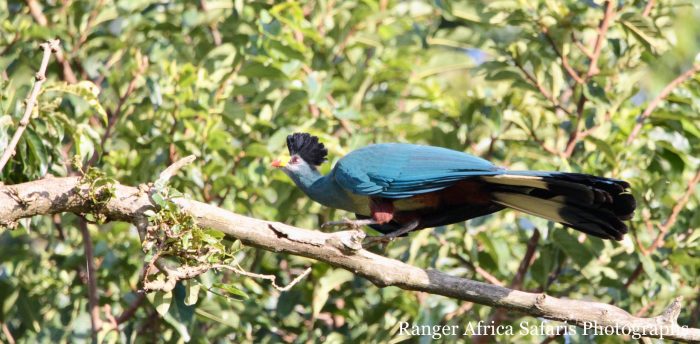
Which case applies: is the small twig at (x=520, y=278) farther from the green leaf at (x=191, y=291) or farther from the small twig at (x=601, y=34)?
the green leaf at (x=191, y=291)

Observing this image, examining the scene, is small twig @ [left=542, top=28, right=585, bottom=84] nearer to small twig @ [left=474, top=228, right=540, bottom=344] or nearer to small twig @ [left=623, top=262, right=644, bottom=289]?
small twig @ [left=474, top=228, right=540, bottom=344]

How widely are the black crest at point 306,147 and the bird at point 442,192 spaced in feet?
0.05

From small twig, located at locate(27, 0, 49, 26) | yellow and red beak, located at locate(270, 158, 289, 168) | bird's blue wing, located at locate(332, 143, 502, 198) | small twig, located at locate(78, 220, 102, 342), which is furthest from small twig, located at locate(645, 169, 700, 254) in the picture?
small twig, located at locate(27, 0, 49, 26)

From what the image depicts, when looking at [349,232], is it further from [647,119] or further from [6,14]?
[6,14]

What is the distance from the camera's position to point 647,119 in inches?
201

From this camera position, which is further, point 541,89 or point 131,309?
point 541,89

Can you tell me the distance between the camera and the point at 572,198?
4203 millimetres

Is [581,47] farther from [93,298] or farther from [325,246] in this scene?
[93,298]

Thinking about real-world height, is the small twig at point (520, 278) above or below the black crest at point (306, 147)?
below

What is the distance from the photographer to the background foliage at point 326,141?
4.92m

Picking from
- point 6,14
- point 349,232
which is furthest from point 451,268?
point 6,14

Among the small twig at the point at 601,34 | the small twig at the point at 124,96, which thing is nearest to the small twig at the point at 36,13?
the small twig at the point at 124,96

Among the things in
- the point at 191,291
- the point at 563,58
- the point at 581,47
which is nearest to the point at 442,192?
the point at 563,58

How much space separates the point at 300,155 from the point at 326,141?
257 millimetres
